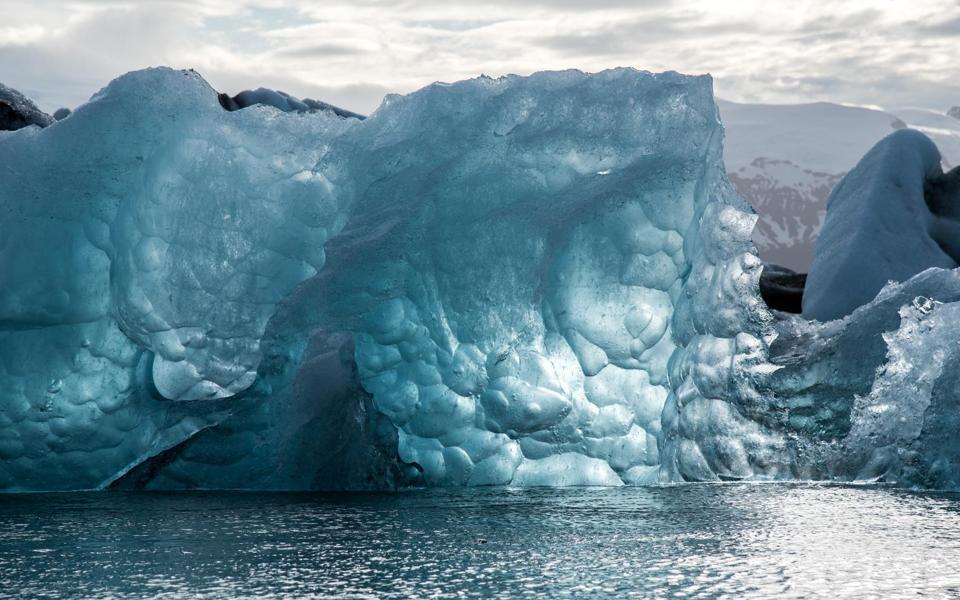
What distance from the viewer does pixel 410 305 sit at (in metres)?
5.63

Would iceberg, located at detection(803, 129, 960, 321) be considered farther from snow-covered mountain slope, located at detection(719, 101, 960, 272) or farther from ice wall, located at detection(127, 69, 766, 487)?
snow-covered mountain slope, located at detection(719, 101, 960, 272)

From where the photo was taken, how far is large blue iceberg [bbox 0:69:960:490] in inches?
215

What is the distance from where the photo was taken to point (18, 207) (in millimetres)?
5500

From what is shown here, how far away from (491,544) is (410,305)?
6.67ft

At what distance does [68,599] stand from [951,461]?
3896 mm

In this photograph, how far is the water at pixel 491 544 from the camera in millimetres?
3070

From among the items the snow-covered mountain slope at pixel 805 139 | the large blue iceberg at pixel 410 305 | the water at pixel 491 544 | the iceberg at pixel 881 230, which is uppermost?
the snow-covered mountain slope at pixel 805 139

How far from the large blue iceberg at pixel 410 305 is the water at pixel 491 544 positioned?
1.20ft

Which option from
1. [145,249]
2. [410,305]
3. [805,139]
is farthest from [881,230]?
[805,139]

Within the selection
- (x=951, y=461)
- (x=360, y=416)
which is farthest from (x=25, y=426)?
(x=951, y=461)

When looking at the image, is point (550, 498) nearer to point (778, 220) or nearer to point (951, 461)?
point (951, 461)

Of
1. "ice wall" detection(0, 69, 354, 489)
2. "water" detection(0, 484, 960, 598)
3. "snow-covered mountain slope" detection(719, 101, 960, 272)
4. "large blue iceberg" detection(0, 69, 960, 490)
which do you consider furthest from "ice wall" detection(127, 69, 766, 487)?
"snow-covered mountain slope" detection(719, 101, 960, 272)

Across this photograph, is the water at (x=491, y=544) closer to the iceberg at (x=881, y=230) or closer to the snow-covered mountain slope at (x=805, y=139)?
the iceberg at (x=881, y=230)

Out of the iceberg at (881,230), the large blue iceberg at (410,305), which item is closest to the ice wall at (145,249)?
the large blue iceberg at (410,305)
